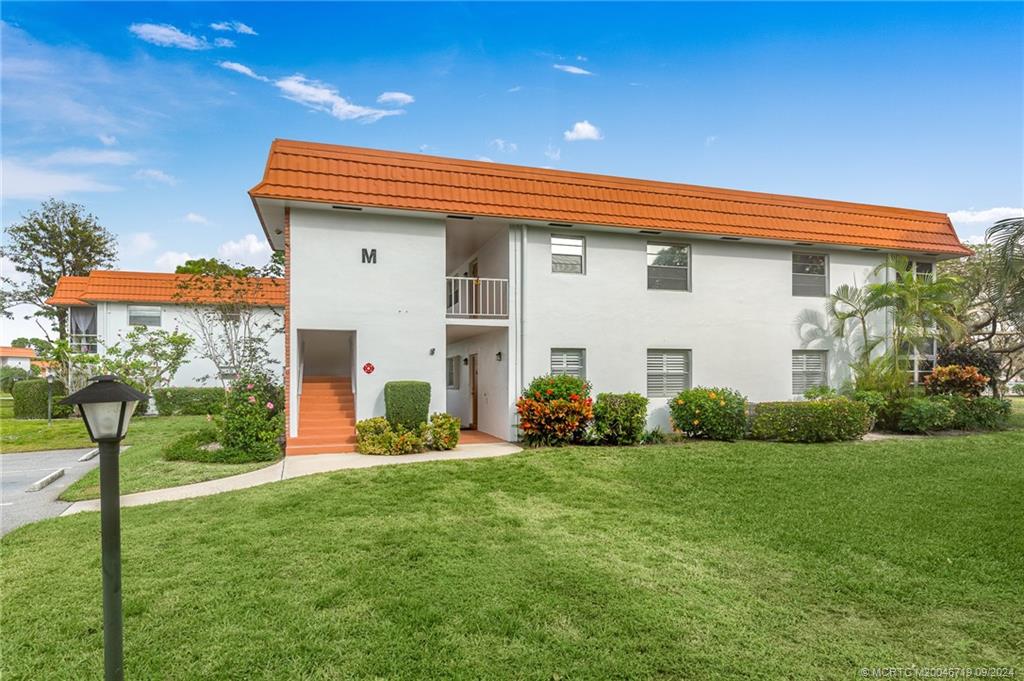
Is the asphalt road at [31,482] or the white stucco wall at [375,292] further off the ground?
the white stucco wall at [375,292]

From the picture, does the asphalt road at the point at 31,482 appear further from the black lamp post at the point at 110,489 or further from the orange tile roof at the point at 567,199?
the orange tile roof at the point at 567,199

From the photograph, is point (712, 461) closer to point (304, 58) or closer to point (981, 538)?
point (981, 538)

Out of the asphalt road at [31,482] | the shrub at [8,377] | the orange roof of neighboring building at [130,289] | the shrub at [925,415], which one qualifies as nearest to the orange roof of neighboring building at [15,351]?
the shrub at [8,377]

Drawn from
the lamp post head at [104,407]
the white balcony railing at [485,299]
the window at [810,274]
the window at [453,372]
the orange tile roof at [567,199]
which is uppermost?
the orange tile roof at [567,199]

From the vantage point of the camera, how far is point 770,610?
429 cm

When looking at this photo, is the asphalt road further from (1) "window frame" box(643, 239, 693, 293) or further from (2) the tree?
(2) the tree

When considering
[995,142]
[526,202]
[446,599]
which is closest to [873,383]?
[995,142]

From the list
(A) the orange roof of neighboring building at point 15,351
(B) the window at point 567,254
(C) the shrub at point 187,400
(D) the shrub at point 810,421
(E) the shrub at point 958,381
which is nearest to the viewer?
(D) the shrub at point 810,421

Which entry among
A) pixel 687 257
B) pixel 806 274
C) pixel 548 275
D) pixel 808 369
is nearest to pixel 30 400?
pixel 548 275

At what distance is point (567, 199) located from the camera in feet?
42.6

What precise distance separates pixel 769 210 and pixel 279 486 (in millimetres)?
14012

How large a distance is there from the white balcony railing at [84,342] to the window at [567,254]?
20959 mm

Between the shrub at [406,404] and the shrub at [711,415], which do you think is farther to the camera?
the shrub at [711,415]

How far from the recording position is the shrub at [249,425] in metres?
10.7
